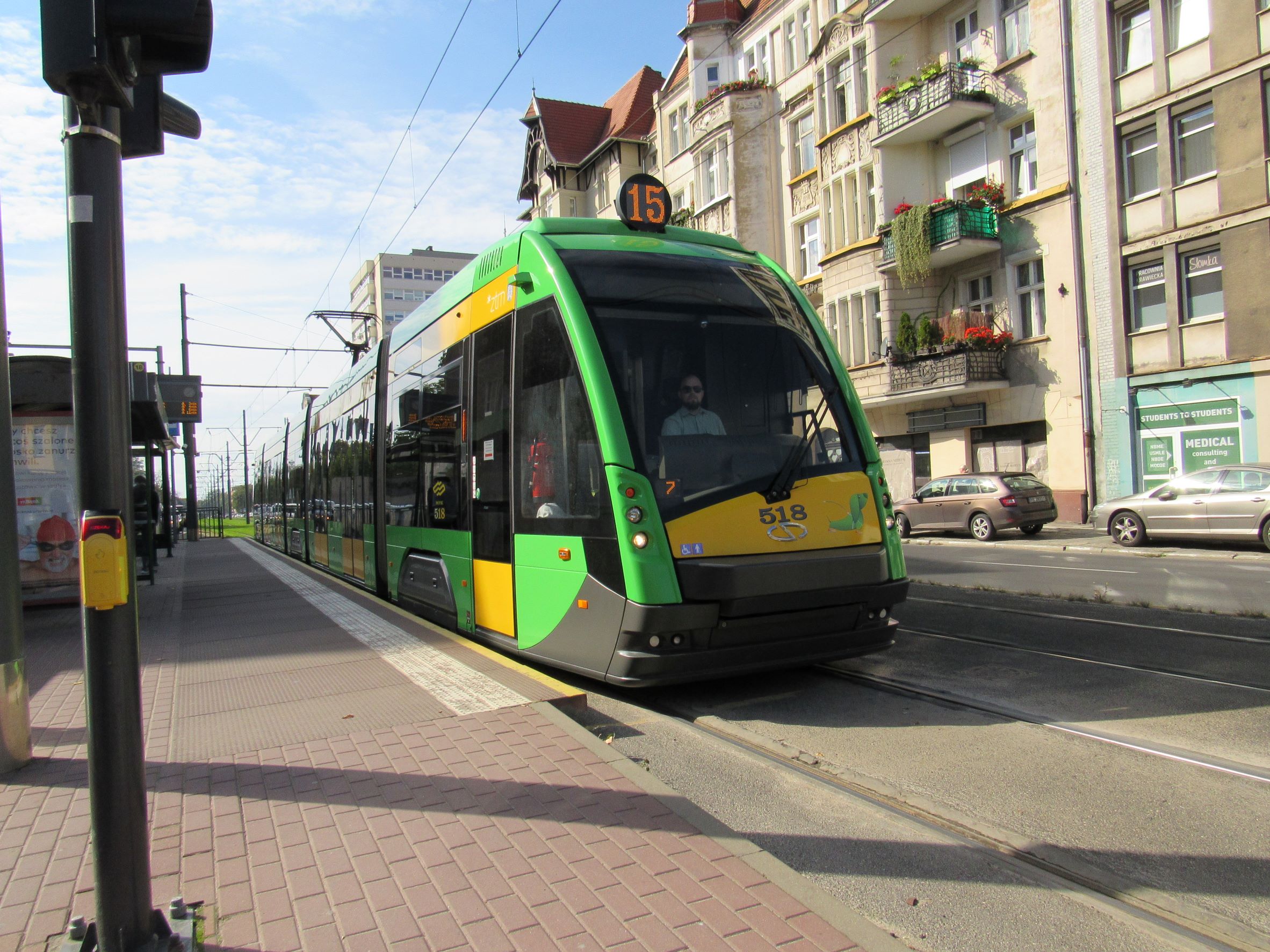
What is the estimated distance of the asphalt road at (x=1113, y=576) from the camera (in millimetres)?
9844

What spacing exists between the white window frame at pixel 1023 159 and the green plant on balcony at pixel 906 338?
4217 millimetres

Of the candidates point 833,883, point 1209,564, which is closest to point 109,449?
point 833,883

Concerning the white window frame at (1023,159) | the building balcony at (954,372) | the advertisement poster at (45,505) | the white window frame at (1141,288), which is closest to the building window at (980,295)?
the building balcony at (954,372)

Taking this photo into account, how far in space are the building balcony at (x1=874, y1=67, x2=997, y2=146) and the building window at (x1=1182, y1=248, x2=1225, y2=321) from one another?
6948 mm

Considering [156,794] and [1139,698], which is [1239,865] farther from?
[156,794]

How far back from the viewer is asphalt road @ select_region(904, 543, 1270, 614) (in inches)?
388

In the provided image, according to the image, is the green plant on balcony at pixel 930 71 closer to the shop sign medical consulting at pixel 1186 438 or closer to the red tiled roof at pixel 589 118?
the shop sign medical consulting at pixel 1186 438

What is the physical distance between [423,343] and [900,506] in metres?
15.8

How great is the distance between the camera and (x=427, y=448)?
889 centimetres

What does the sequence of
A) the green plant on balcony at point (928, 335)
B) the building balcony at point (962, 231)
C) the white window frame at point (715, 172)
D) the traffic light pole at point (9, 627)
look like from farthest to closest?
the white window frame at point (715, 172) → the green plant on balcony at point (928, 335) → the building balcony at point (962, 231) → the traffic light pole at point (9, 627)

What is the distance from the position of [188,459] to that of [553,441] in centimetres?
3720

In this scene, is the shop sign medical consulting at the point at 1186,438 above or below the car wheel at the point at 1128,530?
above

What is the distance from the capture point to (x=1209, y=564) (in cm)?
1398

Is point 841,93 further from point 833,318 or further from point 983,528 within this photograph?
point 983,528
